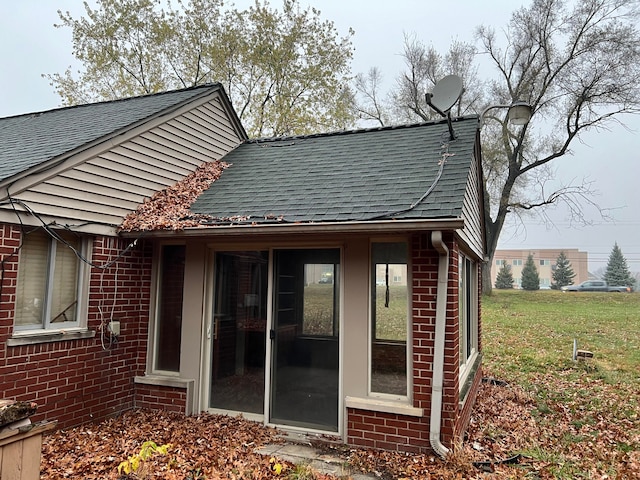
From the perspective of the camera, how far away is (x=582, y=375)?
943 cm

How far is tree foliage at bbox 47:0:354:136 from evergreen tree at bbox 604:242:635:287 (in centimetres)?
4429

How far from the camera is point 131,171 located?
20.0 ft

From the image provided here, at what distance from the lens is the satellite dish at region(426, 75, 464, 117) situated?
6.12 meters

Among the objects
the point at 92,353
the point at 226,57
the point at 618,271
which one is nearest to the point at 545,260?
the point at 618,271

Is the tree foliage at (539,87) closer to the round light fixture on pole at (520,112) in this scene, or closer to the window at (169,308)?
the round light fixture on pole at (520,112)

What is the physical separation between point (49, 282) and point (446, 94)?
573 cm

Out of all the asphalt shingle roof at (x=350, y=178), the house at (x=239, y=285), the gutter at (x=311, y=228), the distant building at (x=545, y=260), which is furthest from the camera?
the distant building at (x=545, y=260)

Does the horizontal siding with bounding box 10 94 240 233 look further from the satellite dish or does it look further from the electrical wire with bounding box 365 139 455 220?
the satellite dish

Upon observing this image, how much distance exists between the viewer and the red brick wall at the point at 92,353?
178 inches

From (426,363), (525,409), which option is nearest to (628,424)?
(525,409)

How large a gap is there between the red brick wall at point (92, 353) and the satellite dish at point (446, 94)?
15.3ft

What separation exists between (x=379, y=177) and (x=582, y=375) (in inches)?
280

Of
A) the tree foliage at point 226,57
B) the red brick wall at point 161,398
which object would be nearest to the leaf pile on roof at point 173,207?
the red brick wall at point 161,398

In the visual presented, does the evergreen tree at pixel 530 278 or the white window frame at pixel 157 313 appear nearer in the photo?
the white window frame at pixel 157 313
